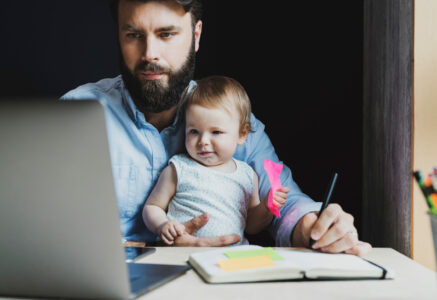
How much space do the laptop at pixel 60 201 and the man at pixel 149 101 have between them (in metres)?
0.92

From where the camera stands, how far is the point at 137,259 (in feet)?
3.44

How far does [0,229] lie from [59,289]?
13 centimetres

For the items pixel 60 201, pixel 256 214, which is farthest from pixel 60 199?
pixel 256 214

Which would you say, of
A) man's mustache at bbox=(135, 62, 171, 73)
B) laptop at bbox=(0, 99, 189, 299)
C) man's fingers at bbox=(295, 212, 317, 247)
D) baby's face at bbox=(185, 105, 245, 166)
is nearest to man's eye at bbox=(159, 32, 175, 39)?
man's mustache at bbox=(135, 62, 171, 73)

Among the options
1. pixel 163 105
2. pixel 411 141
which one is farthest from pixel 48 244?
pixel 163 105

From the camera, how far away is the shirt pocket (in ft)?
5.31

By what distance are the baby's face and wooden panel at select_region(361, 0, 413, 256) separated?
484mm

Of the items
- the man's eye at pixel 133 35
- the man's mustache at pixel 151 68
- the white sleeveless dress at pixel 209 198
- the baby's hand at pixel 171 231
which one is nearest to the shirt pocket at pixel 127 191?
the white sleeveless dress at pixel 209 198

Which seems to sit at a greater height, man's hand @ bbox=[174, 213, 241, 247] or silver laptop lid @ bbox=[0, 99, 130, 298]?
silver laptop lid @ bbox=[0, 99, 130, 298]

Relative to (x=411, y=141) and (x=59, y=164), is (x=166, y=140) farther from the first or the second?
(x=59, y=164)

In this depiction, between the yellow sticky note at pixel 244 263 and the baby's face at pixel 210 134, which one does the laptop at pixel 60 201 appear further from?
the baby's face at pixel 210 134

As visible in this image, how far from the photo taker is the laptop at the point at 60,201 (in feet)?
2.08

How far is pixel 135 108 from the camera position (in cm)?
169

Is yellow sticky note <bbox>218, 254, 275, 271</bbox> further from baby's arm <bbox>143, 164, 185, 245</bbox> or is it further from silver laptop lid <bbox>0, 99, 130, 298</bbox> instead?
baby's arm <bbox>143, 164, 185, 245</bbox>
